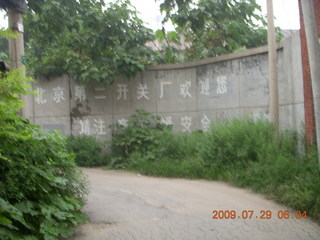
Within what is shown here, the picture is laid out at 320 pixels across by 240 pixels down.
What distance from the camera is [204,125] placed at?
9211 millimetres

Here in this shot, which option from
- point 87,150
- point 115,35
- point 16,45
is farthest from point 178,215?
point 115,35

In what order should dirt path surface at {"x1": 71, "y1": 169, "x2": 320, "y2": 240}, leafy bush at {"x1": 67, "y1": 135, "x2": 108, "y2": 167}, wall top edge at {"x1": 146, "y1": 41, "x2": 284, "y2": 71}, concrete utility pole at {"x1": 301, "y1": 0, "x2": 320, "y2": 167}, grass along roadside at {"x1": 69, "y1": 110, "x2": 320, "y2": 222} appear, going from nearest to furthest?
1. dirt path surface at {"x1": 71, "y1": 169, "x2": 320, "y2": 240}
2. concrete utility pole at {"x1": 301, "y1": 0, "x2": 320, "y2": 167}
3. grass along roadside at {"x1": 69, "y1": 110, "x2": 320, "y2": 222}
4. wall top edge at {"x1": 146, "y1": 41, "x2": 284, "y2": 71}
5. leafy bush at {"x1": 67, "y1": 135, "x2": 108, "y2": 167}

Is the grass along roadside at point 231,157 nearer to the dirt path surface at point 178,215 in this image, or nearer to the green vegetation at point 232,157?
the green vegetation at point 232,157

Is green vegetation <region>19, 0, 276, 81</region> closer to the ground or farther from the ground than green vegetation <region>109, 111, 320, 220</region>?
farther from the ground

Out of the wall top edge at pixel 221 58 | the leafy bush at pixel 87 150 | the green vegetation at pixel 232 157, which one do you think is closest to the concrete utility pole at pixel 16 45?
the leafy bush at pixel 87 150

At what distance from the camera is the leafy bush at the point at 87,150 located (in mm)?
9195
